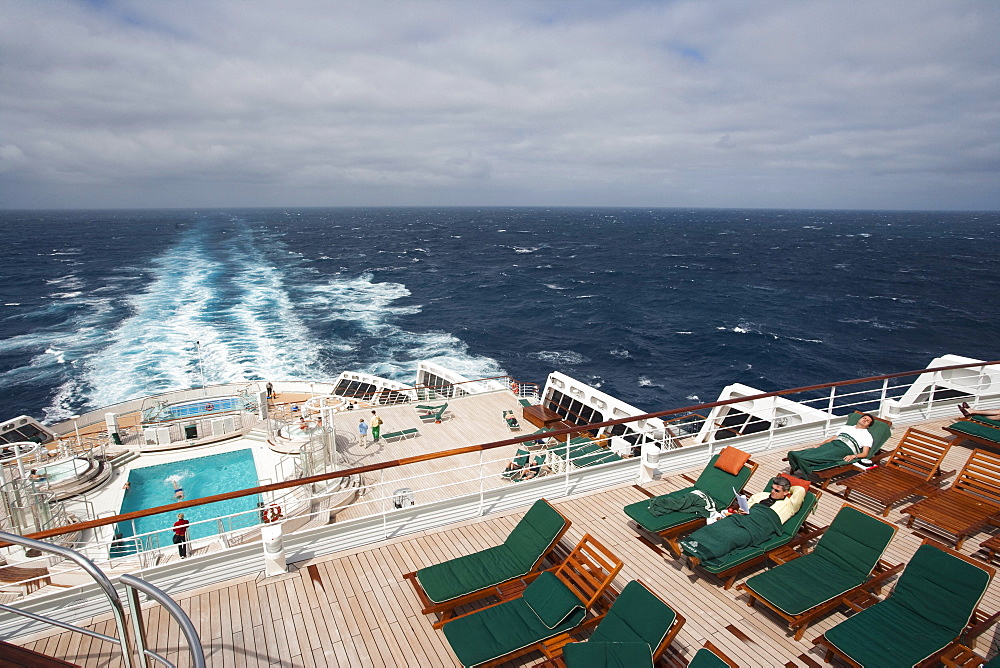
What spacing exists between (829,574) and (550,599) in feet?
11.4

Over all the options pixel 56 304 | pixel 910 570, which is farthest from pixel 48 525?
pixel 56 304

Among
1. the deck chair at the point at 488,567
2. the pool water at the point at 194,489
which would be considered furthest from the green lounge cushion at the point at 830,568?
the pool water at the point at 194,489

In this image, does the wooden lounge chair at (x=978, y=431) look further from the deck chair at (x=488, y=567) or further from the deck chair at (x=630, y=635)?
the deck chair at (x=488, y=567)

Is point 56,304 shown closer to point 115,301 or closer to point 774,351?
point 115,301

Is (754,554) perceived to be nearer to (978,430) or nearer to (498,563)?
(498,563)

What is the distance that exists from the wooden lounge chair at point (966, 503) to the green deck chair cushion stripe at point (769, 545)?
196cm

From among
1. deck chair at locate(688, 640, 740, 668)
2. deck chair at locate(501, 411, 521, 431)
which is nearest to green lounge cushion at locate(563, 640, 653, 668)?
deck chair at locate(688, 640, 740, 668)

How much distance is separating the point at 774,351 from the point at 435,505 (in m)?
40.1

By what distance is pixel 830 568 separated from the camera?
6.58 metres

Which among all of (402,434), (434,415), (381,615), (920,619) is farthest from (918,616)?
(434,415)

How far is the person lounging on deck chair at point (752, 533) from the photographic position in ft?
21.8

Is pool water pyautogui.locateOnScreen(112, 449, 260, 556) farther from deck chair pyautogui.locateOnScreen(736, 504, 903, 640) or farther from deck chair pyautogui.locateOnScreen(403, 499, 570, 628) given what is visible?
deck chair pyautogui.locateOnScreen(736, 504, 903, 640)

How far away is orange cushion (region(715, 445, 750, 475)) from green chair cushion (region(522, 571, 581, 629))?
357cm

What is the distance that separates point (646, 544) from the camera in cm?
764
